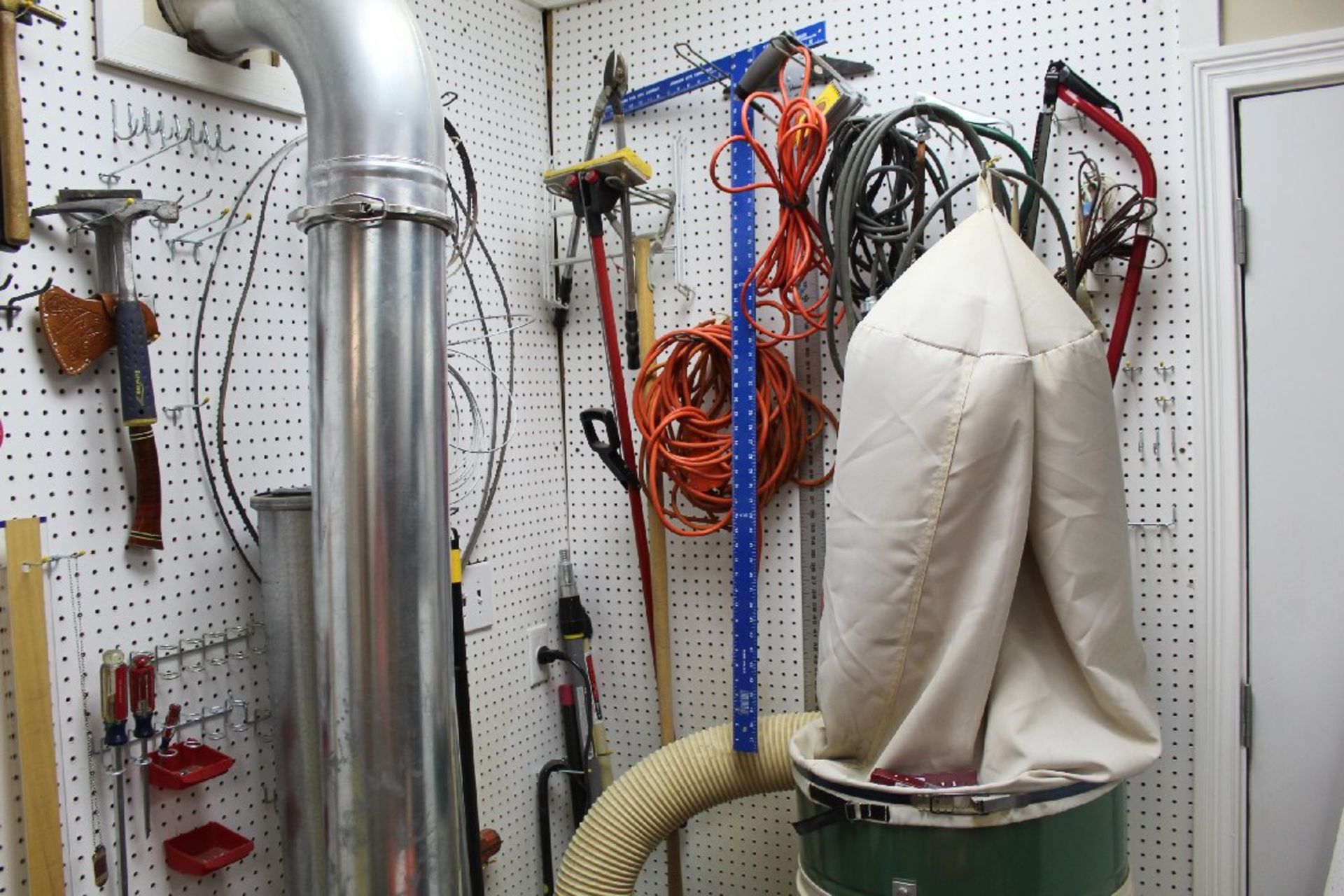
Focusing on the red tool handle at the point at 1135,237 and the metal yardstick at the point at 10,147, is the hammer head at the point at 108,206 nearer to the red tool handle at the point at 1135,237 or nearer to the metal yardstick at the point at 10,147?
the metal yardstick at the point at 10,147

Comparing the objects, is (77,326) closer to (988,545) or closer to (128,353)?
(128,353)

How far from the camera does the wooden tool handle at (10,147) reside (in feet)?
3.95

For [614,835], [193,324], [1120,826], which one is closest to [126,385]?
[193,324]

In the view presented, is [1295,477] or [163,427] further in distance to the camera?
[1295,477]

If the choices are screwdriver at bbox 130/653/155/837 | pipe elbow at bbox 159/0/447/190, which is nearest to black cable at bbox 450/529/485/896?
screwdriver at bbox 130/653/155/837

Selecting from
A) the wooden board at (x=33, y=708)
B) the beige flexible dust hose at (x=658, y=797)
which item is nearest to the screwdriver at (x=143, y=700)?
the wooden board at (x=33, y=708)

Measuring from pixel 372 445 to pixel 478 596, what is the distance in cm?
88

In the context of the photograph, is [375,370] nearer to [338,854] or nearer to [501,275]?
[338,854]

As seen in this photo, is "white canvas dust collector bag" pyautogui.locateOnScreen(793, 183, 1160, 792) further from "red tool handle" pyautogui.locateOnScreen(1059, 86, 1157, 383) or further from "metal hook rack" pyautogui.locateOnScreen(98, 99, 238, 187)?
"metal hook rack" pyautogui.locateOnScreen(98, 99, 238, 187)

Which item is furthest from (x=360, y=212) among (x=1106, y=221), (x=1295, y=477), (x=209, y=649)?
(x=1295, y=477)

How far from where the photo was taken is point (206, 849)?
1470 mm

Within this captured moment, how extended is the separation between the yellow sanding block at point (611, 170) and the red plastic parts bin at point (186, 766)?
141 centimetres

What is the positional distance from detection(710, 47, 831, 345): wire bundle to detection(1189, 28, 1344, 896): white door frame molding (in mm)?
781

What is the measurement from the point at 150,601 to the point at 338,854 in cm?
52
